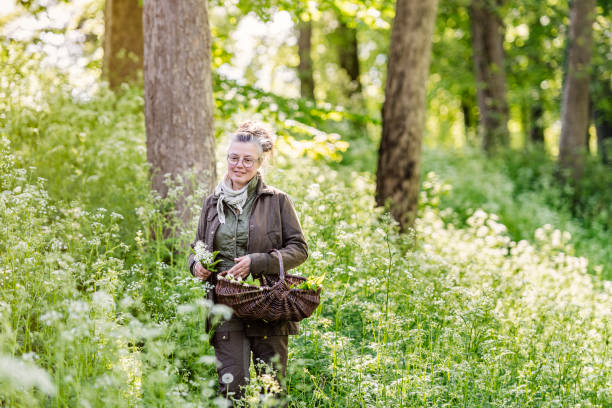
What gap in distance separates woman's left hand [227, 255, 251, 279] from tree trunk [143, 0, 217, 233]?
9.37 ft

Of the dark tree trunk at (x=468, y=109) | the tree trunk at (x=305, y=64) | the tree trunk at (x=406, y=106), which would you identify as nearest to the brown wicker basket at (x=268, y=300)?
the tree trunk at (x=406, y=106)

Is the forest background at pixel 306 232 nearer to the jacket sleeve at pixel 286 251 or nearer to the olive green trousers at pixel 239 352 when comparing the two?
the olive green trousers at pixel 239 352

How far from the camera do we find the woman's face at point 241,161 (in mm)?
4125

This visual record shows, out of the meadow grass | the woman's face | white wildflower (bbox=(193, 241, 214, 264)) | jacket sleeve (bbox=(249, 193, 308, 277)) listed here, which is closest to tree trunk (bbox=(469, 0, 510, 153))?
the meadow grass

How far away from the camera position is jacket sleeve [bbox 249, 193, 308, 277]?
3924 mm

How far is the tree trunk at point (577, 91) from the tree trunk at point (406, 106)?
27.7 ft

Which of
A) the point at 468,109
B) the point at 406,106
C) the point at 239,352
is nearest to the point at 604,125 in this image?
the point at 468,109

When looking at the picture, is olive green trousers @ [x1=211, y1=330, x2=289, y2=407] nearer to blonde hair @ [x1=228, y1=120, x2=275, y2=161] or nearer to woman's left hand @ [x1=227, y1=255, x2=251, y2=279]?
woman's left hand @ [x1=227, y1=255, x2=251, y2=279]

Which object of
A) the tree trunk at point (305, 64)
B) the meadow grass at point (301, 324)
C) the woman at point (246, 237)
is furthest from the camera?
the tree trunk at point (305, 64)

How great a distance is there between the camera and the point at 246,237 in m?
4.11

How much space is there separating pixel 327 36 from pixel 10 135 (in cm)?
1565

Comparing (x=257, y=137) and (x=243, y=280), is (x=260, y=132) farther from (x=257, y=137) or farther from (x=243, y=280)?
(x=243, y=280)

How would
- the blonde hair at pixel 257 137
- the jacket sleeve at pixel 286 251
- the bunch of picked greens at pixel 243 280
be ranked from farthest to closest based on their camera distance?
1. the blonde hair at pixel 257 137
2. the jacket sleeve at pixel 286 251
3. the bunch of picked greens at pixel 243 280

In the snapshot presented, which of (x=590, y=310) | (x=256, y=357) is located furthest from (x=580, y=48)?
(x=256, y=357)
